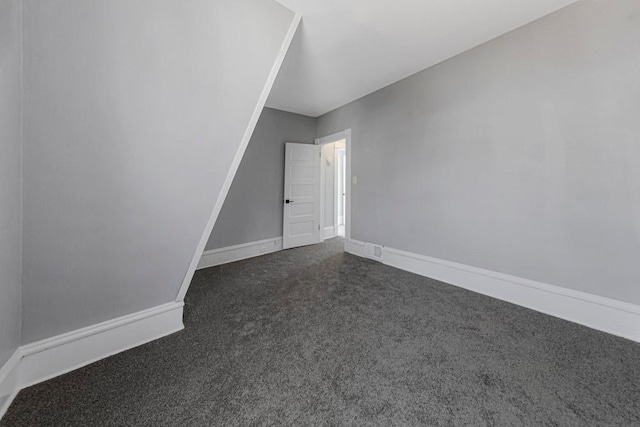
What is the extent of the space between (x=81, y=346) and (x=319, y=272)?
2195mm

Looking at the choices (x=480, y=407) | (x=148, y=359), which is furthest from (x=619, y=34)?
(x=148, y=359)

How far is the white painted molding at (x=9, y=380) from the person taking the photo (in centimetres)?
110

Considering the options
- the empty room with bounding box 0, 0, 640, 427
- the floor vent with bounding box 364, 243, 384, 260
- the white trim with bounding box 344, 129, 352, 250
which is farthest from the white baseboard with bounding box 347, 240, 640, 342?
the white trim with bounding box 344, 129, 352, 250

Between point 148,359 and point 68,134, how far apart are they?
139 cm

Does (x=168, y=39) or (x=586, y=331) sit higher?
(x=168, y=39)

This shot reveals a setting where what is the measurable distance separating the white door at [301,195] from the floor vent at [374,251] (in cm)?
128

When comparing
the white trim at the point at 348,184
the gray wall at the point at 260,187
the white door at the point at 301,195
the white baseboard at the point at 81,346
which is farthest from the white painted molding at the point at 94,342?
the white trim at the point at 348,184

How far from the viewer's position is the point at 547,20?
1972 mm

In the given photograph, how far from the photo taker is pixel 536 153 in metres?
2.07

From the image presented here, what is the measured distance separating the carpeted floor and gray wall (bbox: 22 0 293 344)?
450mm

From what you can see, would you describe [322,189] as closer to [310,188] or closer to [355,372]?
[310,188]

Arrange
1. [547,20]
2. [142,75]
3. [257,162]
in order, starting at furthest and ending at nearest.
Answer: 1. [257,162]
2. [547,20]
3. [142,75]

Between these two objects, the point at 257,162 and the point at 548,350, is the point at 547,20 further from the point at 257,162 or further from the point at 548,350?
the point at 257,162

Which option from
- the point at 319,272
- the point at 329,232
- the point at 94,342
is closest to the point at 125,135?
the point at 94,342
